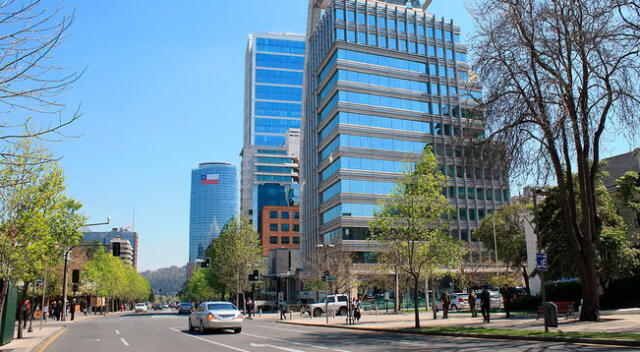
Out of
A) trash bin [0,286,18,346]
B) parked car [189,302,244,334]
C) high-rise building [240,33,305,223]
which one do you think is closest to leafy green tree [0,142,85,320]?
trash bin [0,286,18,346]

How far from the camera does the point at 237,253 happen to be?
223 feet

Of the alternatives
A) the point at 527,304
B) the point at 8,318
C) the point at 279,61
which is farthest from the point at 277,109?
the point at 8,318

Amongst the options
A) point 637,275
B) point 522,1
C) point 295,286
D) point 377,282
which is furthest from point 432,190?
point 295,286

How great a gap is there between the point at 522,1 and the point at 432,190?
10.1 metres

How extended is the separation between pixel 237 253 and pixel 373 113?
87.4ft

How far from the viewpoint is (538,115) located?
22125mm

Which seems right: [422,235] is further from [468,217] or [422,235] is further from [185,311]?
[468,217]

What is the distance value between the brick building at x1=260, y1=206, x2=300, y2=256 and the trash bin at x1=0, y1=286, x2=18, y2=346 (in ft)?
333

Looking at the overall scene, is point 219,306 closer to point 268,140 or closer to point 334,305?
point 334,305

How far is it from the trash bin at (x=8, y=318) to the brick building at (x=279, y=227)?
101 meters

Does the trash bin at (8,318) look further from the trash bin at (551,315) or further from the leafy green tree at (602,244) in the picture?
the leafy green tree at (602,244)

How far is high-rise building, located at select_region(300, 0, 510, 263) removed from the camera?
232ft

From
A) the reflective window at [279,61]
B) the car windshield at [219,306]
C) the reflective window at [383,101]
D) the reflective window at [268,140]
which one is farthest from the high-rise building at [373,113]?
the reflective window at [279,61]

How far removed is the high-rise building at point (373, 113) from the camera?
232ft
